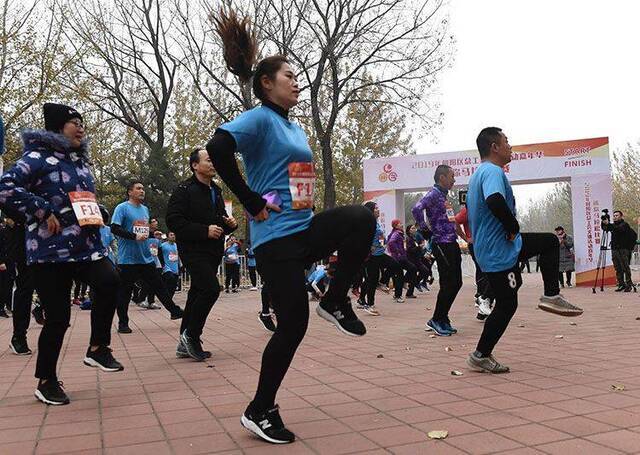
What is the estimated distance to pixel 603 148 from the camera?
16.5 metres

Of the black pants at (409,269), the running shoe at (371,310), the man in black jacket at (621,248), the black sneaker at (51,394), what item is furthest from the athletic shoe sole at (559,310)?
the man in black jacket at (621,248)

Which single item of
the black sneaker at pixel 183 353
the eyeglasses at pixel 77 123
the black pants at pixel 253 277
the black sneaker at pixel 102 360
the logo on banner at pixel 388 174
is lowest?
the black pants at pixel 253 277

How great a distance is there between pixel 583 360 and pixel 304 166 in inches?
129

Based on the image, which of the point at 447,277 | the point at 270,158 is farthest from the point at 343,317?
the point at 447,277

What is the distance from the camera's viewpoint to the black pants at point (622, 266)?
565 inches

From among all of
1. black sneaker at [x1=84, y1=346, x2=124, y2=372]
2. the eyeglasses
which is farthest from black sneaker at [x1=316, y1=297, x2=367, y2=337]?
the eyeglasses

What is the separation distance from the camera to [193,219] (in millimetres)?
5617

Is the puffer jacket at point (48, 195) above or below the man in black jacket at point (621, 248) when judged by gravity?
above

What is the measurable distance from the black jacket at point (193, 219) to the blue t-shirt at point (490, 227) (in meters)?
2.43

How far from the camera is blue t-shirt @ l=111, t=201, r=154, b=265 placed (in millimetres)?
7434

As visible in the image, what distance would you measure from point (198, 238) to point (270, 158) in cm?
264

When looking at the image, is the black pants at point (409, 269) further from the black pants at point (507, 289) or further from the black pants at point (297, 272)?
the black pants at point (297, 272)

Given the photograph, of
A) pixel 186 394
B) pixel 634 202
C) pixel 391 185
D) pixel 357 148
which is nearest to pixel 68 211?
pixel 186 394

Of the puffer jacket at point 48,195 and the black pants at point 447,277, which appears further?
the black pants at point 447,277
